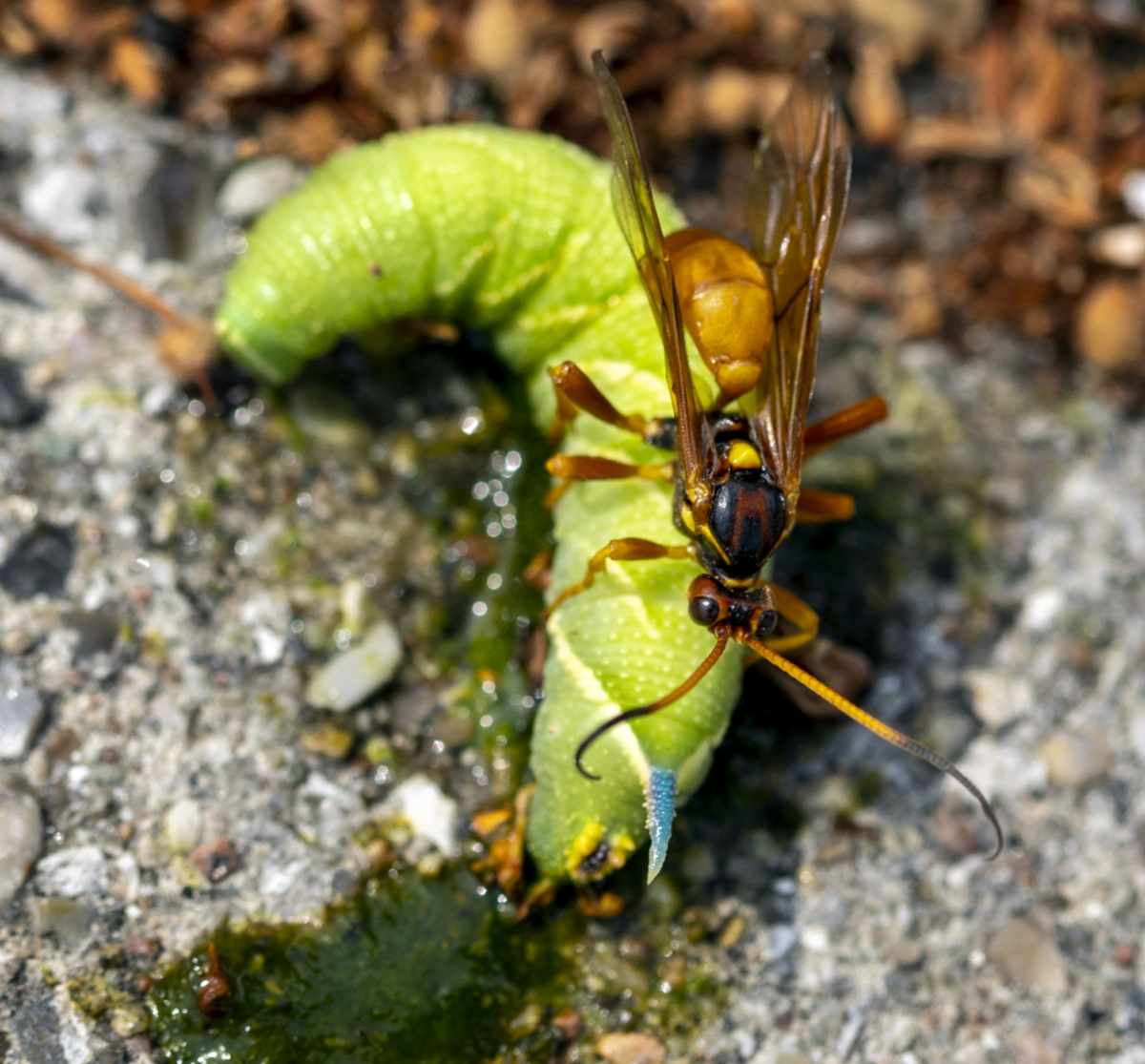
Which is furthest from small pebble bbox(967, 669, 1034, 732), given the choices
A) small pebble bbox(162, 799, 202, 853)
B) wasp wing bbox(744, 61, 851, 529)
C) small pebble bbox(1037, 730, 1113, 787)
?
small pebble bbox(162, 799, 202, 853)

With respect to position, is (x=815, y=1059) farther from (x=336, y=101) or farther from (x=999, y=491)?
(x=336, y=101)

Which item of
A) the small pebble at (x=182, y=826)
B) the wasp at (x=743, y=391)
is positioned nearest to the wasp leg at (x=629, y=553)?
the wasp at (x=743, y=391)

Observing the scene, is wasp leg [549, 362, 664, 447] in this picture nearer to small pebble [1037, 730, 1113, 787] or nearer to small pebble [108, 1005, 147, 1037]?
small pebble [1037, 730, 1113, 787]

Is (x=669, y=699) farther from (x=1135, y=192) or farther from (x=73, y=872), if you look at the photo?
(x=1135, y=192)

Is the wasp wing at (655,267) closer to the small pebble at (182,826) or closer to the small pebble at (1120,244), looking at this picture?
the small pebble at (182,826)

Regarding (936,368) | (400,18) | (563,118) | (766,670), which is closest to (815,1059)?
(766,670)

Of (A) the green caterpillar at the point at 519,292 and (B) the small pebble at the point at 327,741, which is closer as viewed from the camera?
(A) the green caterpillar at the point at 519,292
